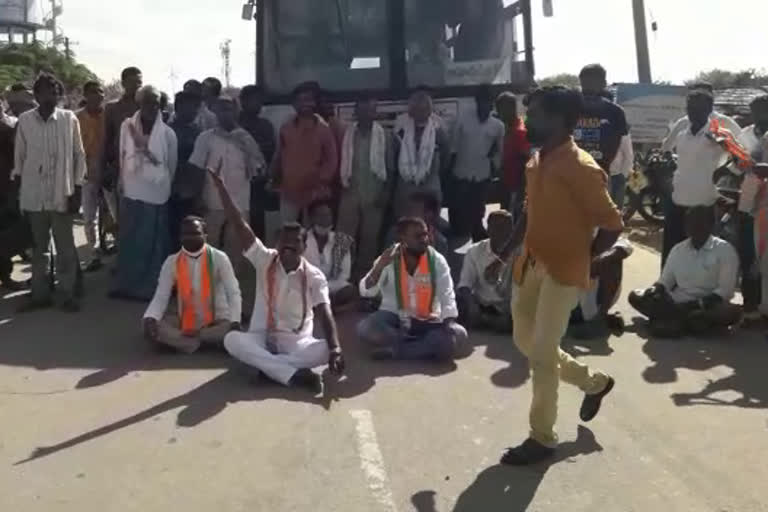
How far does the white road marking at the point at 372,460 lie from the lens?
13.5 feet

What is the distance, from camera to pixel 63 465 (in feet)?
14.7

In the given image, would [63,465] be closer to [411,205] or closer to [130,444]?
[130,444]

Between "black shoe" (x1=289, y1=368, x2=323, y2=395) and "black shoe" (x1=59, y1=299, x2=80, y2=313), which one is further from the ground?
"black shoe" (x1=59, y1=299, x2=80, y2=313)

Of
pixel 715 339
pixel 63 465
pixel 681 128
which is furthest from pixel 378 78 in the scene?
pixel 63 465

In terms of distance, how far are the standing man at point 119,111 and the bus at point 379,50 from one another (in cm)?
124

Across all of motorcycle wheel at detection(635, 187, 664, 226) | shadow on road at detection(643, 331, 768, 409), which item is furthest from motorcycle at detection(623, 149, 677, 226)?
shadow on road at detection(643, 331, 768, 409)

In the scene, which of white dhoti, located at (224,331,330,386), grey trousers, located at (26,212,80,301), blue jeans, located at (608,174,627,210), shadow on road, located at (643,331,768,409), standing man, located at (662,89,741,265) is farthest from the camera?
blue jeans, located at (608,174,627,210)

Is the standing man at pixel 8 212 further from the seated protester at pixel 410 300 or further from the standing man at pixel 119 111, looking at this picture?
the seated protester at pixel 410 300

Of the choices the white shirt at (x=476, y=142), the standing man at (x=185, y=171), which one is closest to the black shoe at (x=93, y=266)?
the standing man at (x=185, y=171)

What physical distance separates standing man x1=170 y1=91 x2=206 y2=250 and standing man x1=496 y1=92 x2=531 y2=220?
9.22 feet

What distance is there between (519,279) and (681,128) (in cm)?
397

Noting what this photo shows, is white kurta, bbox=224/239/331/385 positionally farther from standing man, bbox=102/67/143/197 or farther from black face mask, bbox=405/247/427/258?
standing man, bbox=102/67/143/197

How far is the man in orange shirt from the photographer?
4234 mm

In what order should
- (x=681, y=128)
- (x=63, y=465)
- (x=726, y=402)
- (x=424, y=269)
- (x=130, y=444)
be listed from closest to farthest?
1. (x=63, y=465)
2. (x=130, y=444)
3. (x=726, y=402)
4. (x=424, y=269)
5. (x=681, y=128)
